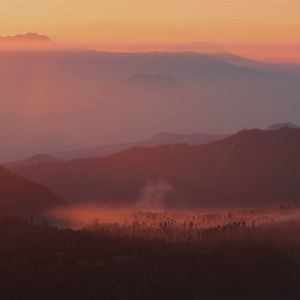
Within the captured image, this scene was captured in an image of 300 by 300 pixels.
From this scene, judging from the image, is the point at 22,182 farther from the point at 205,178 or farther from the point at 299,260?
the point at 299,260

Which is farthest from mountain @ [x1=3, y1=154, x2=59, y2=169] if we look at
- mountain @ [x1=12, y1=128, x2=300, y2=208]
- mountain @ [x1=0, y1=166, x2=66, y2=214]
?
mountain @ [x1=0, y1=166, x2=66, y2=214]

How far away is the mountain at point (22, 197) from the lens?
278ft

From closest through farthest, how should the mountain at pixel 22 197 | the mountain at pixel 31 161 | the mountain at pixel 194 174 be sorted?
the mountain at pixel 22 197
the mountain at pixel 194 174
the mountain at pixel 31 161

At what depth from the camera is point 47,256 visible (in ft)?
165

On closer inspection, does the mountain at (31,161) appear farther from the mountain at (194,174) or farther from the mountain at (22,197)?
the mountain at (22,197)

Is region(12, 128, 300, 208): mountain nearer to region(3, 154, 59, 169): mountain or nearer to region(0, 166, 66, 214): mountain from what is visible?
region(0, 166, 66, 214): mountain

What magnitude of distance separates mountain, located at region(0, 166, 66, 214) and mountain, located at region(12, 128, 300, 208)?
1758cm

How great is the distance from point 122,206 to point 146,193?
7068 millimetres

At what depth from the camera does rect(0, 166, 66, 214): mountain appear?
84625mm

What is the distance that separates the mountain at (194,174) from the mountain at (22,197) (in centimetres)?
1758

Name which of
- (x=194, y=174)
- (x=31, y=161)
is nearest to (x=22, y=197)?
(x=194, y=174)

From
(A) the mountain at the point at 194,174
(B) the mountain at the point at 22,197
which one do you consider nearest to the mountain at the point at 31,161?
(A) the mountain at the point at 194,174

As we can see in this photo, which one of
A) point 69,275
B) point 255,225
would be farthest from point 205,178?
point 69,275

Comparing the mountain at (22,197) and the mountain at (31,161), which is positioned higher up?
the mountain at (22,197)
